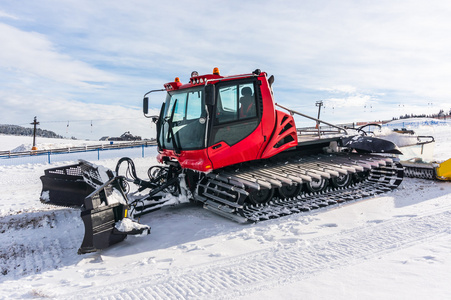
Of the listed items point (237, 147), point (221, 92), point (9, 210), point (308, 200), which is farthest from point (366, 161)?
point (9, 210)

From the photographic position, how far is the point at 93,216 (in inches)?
179

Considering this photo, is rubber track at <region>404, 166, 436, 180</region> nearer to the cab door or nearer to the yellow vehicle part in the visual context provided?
the yellow vehicle part

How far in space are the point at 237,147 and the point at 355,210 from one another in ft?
8.50

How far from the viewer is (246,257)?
4227 mm

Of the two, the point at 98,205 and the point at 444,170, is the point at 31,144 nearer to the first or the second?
the point at 98,205

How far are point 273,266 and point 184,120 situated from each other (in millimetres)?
3588

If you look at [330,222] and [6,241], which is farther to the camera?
[330,222]

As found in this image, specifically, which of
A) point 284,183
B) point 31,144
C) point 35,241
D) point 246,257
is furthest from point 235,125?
point 31,144

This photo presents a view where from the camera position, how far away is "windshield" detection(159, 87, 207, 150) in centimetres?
608

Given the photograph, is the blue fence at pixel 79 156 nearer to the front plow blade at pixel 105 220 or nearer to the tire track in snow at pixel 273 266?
the front plow blade at pixel 105 220

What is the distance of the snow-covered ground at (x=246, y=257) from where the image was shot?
336 cm

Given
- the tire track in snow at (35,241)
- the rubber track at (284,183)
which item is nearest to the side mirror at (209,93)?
the rubber track at (284,183)

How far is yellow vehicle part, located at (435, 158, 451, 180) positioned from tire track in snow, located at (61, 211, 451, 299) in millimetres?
4169

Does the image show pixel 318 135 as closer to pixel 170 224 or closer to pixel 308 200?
pixel 308 200
